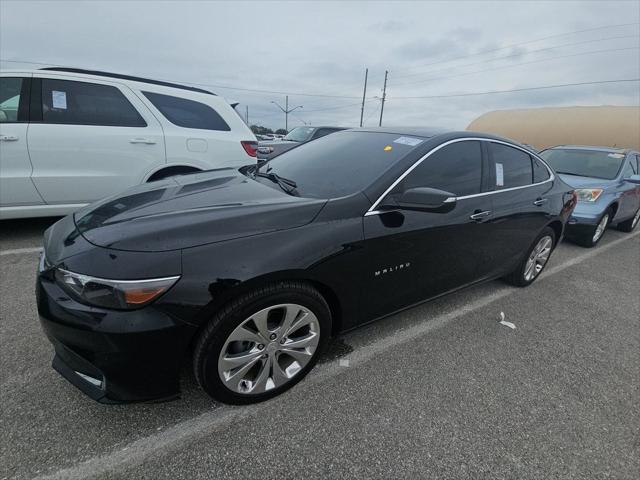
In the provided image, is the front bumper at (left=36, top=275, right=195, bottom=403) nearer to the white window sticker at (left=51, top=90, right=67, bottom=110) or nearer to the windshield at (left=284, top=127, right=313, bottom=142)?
the white window sticker at (left=51, top=90, right=67, bottom=110)

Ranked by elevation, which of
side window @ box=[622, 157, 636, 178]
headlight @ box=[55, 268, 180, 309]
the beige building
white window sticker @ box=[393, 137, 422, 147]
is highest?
the beige building

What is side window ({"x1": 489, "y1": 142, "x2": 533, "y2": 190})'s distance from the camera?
296 cm

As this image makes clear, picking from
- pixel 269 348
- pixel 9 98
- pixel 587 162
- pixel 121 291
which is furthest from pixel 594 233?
pixel 9 98

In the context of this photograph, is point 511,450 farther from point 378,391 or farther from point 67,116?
point 67,116

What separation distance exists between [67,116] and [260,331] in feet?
11.6

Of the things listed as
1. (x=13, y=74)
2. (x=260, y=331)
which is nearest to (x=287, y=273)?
(x=260, y=331)

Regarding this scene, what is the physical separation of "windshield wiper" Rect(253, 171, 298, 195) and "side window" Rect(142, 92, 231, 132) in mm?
2157

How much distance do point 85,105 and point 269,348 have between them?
3.60 meters

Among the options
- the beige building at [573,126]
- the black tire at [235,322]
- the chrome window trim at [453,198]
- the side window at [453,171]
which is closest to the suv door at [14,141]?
the black tire at [235,322]

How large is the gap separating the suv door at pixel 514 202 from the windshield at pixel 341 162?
2.97ft

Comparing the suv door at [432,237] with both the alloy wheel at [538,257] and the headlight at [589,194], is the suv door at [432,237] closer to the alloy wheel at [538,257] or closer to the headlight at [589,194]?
the alloy wheel at [538,257]

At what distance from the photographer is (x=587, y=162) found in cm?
610

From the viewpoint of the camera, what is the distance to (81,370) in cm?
164

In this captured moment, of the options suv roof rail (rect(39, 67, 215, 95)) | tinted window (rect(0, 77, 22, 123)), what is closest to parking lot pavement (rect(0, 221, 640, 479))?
tinted window (rect(0, 77, 22, 123))
